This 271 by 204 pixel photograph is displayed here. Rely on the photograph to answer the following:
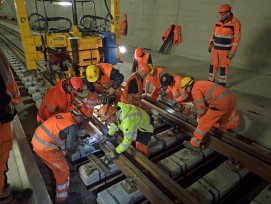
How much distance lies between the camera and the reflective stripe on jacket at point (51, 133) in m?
3.01

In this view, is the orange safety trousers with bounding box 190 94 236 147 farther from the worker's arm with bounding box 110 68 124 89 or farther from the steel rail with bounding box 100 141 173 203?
the worker's arm with bounding box 110 68 124 89

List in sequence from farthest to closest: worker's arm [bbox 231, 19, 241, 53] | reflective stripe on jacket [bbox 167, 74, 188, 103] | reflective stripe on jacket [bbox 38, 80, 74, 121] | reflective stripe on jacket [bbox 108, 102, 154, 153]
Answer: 1. worker's arm [bbox 231, 19, 241, 53]
2. reflective stripe on jacket [bbox 167, 74, 188, 103]
3. reflective stripe on jacket [bbox 38, 80, 74, 121]
4. reflective stripe on jacket [bbox 108, 102, 154, 153]

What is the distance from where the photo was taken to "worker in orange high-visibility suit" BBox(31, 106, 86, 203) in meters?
3.02

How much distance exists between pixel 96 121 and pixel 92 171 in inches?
53.6

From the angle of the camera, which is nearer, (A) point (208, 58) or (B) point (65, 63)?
(B) point (65, 63)

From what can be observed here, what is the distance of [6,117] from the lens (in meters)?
2.47

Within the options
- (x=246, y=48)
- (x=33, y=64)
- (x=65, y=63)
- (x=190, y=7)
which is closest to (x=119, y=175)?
(x=65, y=63)

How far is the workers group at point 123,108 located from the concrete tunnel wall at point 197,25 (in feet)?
8.62

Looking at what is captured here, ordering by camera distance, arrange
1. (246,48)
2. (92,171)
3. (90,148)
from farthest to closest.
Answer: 1. (246,48)
2. (90,148)
3. (92,171)

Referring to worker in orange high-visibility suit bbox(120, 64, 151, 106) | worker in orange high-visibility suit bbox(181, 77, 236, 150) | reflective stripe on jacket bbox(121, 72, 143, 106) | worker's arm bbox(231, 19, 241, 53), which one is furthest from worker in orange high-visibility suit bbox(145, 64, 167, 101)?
worker's arm bbox(231, 19, 241, 53)

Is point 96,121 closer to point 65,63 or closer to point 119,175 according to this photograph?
point 119,175

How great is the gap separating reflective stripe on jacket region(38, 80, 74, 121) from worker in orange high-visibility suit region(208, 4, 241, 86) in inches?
174

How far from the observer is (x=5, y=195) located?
2.91m

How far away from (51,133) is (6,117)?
69 centimetres
